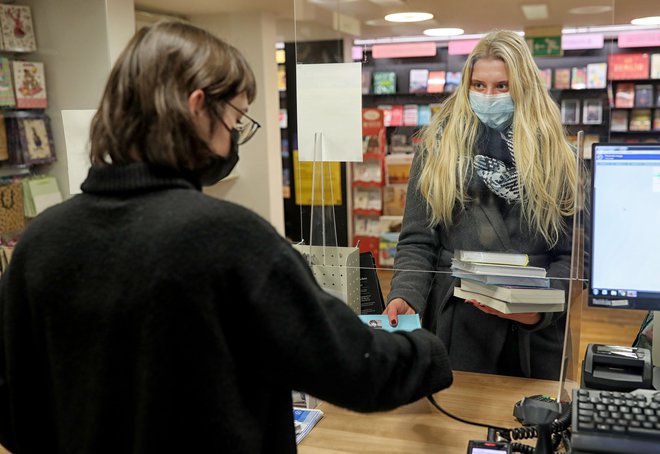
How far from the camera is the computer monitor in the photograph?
1.26 metres

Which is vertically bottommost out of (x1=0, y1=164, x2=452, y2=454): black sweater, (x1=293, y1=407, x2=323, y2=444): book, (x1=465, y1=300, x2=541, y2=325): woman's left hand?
(x1=293, y1=407, x2=323, y2=444): book

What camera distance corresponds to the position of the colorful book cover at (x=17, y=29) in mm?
3295

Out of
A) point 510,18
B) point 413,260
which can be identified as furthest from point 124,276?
point 510,18

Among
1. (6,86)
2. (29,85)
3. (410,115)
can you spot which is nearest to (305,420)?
(410,115)

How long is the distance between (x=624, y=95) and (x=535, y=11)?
4.70m

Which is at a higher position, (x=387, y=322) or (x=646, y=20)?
(x=646, y=20)

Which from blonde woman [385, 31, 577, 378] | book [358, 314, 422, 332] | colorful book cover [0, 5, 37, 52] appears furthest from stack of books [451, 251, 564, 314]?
colorful book cover [0, 5, 37, 52]

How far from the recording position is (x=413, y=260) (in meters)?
1.79

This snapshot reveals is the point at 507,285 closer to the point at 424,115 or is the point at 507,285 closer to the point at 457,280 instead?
the point at 457,280

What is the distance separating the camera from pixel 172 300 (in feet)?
2.48

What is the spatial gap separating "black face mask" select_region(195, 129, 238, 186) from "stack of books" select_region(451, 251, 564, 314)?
0.75 metres

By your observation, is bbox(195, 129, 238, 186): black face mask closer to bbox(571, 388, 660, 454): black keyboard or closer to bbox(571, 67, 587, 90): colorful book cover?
bbox(571, 388, 660, 454): black keyboard

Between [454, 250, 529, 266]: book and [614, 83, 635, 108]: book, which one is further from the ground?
[614, 83, 635, 108]: book

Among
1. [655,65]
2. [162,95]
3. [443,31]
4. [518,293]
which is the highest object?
[655,65]
